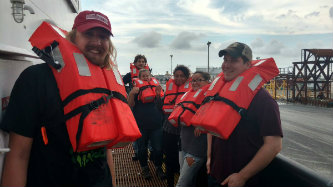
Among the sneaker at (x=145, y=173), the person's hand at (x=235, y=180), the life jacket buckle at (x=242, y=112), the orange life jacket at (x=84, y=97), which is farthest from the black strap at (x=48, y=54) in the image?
the sneaker at (x=145, y=173)

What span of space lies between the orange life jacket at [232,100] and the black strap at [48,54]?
1204mm

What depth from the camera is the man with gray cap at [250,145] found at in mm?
1763

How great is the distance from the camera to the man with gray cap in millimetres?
1763

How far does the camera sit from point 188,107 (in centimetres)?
296

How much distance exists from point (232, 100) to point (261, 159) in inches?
19.6

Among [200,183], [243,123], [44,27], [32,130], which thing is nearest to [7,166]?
[32,130]

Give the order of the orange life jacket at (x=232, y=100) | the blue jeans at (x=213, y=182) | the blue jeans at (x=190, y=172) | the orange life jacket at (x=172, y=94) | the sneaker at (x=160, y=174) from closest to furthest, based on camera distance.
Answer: the orange life jacket at (x=232, y=100)
the blue jeans at (x=213, y=182)
the blue jeans at (x=190, y=172)
the orange life jacket at (x=172, y=94)
the sneaker at (x=160, y=174)

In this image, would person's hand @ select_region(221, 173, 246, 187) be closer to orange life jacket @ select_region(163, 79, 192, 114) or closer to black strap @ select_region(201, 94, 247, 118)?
black strap @ select_region(201, 94, 247, 118)

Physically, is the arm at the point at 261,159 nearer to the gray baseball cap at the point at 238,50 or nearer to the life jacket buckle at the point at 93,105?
the gray baseball cap at the point at 238,50

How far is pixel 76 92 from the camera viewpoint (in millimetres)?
1392

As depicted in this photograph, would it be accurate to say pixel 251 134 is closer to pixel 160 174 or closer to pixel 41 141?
pixel 41 141

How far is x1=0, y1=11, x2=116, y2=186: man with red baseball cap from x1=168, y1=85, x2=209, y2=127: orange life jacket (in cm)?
147

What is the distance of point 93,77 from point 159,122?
8.64 feet

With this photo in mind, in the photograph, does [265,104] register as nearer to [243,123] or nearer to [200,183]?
[243,123]
